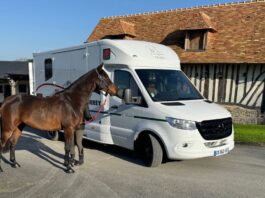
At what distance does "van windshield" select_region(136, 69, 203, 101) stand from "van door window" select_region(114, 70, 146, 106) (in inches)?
8.9

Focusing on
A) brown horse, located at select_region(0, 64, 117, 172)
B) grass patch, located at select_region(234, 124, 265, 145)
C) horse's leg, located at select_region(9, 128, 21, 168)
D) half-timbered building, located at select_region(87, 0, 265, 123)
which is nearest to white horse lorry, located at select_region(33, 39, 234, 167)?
brown horse, located at select_region(0, 64, 117, 172)

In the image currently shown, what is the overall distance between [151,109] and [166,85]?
0.94 metres

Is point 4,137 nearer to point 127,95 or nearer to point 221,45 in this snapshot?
point 127,95

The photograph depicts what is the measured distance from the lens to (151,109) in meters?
6.66

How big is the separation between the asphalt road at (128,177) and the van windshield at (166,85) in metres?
1.59

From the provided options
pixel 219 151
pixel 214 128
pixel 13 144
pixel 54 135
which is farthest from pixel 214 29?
pixel 13 144

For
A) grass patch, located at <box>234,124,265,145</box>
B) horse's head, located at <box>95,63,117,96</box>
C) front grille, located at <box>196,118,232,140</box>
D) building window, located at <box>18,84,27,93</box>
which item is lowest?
building window, located at <box>18,84,27,93</box>

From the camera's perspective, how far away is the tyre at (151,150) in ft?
21.5

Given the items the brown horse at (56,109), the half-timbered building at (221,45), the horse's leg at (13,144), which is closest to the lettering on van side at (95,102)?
the brown horse at (56,109)

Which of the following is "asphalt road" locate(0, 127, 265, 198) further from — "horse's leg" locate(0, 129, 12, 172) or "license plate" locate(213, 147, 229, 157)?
"horse's leg" locate(0, 129, 12, 172)

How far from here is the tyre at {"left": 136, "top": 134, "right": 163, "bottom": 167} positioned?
6.56m

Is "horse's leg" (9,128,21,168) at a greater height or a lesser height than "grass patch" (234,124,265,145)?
greater

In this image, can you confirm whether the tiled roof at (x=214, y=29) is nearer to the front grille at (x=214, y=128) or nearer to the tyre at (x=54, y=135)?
the front grille at (x=214, y=128)

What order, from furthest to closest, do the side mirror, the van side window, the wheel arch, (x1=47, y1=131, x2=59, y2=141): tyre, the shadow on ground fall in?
the van side window, (x1=47, y1=131, x2=59, y2=141): tyre, the shadow on ground, the side mirror, the wheel arch
